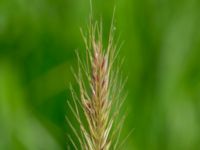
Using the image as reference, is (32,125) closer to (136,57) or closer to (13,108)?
(13,108)

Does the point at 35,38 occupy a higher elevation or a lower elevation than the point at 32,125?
higher

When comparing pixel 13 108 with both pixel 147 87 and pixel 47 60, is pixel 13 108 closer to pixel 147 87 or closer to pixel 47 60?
pixel 47 60

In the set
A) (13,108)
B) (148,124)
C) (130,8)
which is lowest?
(148,124)

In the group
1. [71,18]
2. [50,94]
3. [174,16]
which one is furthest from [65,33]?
[174,16]

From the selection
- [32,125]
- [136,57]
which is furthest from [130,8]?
[32,125]

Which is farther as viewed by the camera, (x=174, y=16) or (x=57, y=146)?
(x=174, y=16)

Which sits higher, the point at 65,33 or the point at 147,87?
the point at 65,33
